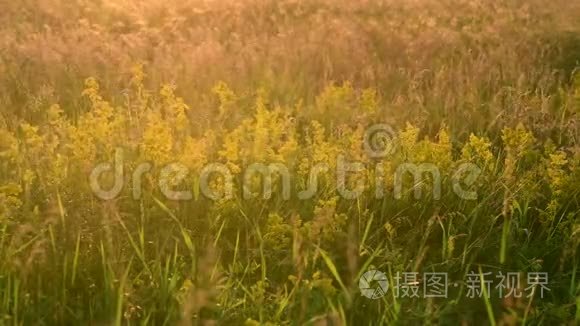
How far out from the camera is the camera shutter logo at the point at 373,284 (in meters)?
2.56

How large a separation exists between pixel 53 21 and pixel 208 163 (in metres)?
4.78

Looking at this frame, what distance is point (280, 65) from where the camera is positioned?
5.86 meters

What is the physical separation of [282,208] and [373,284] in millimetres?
689

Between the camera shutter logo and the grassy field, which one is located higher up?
the grassy field

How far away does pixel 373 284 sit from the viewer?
2664 mm

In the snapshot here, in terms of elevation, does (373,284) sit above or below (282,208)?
below

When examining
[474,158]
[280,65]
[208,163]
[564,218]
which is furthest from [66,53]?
[564,218]

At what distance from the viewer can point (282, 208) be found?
127 inches

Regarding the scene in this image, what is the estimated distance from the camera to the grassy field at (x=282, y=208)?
248 cm

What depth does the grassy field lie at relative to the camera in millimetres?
2479

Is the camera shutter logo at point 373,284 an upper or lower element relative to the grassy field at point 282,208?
lower

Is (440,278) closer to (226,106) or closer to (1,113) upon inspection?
(226,106)

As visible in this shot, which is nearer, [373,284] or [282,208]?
[373,284]

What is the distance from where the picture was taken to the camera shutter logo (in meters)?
2.56
